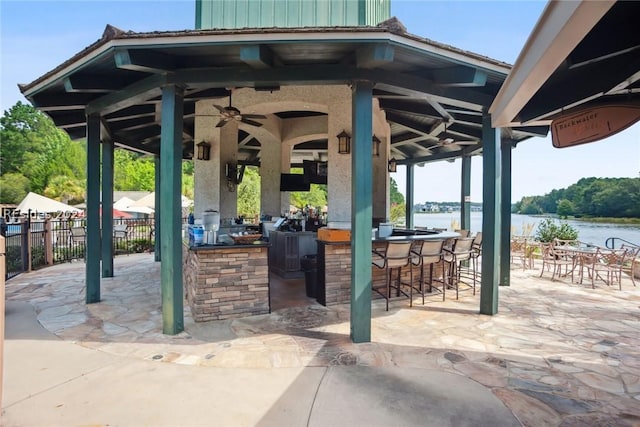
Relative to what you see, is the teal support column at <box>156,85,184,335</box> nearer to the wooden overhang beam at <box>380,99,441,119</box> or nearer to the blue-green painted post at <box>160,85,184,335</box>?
the blue-green painted post at <box>160,85,184,335</box>

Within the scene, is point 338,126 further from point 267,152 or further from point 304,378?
point 304,378

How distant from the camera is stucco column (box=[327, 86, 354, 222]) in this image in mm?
6023

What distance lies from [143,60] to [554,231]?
11.3 meters

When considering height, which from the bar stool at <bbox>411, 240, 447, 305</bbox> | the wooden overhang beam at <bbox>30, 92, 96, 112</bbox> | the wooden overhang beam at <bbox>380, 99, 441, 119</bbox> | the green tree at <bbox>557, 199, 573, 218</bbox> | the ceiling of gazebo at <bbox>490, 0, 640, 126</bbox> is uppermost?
the wooden overhang beam at <bbox>380, 99, 441, 119</bbox>

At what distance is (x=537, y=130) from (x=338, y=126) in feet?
12.4

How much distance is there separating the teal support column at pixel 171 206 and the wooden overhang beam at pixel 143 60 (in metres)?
0.23

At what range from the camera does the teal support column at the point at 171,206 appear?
153 inches

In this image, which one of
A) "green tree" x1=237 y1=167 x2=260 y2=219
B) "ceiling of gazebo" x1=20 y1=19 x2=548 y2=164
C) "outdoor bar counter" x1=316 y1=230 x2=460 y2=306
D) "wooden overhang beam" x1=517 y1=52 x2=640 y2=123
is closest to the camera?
"wooden overhang beam" x1=517 y1=52 x2=640 y2=123

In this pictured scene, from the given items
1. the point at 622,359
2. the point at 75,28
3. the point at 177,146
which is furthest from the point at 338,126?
the point at 75,28

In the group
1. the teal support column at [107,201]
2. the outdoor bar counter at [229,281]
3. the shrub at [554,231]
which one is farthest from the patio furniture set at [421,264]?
the teal support column at [107,201]

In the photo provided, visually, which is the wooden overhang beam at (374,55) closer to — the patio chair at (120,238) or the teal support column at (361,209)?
the teal support column at (361,209)

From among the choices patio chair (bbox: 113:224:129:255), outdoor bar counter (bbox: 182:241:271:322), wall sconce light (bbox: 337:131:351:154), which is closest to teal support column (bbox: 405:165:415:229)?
wall sconce light (bbox: 337:131:351:154)

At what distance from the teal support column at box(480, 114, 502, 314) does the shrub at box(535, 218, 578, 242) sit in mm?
6835

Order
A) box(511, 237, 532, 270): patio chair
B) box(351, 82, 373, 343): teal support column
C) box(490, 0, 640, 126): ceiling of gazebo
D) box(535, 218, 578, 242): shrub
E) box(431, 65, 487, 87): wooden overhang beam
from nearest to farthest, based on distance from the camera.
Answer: box(490, 0, 640, 126): ceiling of gazebo
box(351, 82, 373, 343): teal support column
box(431, 65, 487, 87): wooden overhang beam
box(511, 237, 532, 270): patio chair
box(535, 218, 578, 242): shrub
